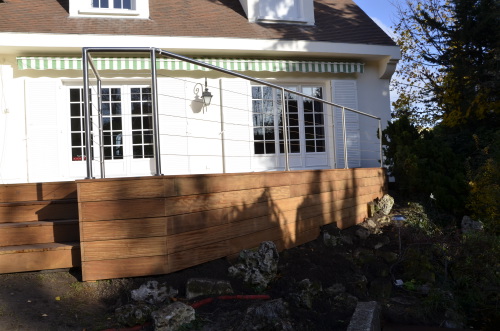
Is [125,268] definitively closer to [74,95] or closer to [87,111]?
[87,111]

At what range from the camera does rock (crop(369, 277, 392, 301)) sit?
17.0 feet

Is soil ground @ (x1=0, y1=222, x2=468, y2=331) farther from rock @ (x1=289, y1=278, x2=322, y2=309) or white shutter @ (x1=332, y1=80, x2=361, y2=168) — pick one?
white shutter @ (x1=332, y1=80, x2=361, y2=168)

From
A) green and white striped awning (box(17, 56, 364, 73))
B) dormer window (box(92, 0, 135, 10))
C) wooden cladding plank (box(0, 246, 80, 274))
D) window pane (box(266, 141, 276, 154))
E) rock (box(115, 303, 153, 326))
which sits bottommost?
rock (box(115, 303, 153, 326))

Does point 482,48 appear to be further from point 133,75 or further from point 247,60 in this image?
point 133,75

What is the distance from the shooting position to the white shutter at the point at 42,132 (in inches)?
352

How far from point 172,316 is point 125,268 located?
88cm

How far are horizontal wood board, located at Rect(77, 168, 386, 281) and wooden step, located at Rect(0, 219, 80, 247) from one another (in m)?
0.70

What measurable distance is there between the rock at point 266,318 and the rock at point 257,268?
2.42 feet

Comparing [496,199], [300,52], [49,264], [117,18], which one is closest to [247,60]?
[300,52]

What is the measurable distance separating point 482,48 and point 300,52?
5.80m

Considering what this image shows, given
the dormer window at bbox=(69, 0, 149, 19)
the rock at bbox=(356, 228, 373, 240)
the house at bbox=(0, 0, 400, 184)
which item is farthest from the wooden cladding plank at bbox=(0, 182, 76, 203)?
the dormer window at bbox=(69, 0, 149, 19)

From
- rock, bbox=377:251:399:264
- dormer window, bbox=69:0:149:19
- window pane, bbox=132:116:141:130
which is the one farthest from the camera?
dormer window, bbox=69:0:149:19

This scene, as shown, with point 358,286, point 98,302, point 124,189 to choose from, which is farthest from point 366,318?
point 124,189

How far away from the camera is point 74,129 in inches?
369
